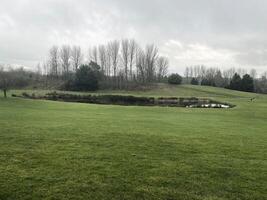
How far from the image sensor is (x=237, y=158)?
775cm

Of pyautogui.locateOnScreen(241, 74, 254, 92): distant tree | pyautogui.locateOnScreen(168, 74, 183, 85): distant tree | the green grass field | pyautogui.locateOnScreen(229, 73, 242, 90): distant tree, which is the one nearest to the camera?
the green grass field

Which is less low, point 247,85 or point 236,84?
point 236,84

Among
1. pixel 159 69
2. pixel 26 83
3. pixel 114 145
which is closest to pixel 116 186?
pixel 114 145

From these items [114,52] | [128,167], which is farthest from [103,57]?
[128,167]

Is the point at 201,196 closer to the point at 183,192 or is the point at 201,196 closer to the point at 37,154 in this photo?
the point at 183,192

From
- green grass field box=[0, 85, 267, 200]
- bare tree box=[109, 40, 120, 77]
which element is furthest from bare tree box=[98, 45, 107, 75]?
green grass field box=[0, 85, 267, 200]

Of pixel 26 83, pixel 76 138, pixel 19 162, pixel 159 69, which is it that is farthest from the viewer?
pixel 159 69

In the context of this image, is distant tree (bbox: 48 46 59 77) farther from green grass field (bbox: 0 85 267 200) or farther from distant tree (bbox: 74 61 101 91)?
green grass field (bbox: 0 85 267 200)

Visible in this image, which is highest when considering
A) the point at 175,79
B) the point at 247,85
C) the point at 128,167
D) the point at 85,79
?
the point at 175,79

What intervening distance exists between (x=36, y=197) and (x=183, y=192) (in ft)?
8.06

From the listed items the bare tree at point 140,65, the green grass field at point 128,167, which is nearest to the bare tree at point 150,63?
the bare tree at point 140,65

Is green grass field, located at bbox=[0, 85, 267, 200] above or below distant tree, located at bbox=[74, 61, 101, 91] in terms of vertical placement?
below

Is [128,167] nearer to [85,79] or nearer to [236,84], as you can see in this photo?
[85,79]

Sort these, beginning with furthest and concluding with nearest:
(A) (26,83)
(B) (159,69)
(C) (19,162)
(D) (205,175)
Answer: (B) (159,69), (A) (26,83), (C) (19,162), (D) (205,175)
